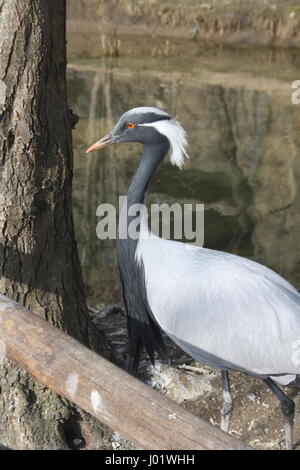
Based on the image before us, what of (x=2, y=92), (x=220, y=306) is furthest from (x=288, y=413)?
(x=2, y=92)

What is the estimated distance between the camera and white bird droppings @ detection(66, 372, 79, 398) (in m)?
2.36

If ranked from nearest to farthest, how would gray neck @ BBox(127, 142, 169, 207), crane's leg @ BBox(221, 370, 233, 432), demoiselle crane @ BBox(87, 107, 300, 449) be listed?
1. demoiselle crane @ BBox(87, 107, 300, 449)
2. crane's leg @ BBox(221, 370, 233, 432)
3. gray neck @ BBox(127, 142, 169, 207)

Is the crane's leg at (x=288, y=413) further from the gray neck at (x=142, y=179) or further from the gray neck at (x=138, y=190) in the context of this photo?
the gray neck at (x=142, y=179)

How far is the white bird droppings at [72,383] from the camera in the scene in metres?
2.36

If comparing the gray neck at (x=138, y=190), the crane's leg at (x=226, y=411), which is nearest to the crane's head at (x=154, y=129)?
the gray neck at (x=138, y=190)

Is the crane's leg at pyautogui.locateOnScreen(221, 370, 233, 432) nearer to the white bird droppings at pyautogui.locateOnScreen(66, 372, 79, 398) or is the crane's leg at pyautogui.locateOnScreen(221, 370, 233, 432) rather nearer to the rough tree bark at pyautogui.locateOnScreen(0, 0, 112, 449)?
the rough tree bark at pyautogui.locateOnScreen(0, 0, 112, 449)

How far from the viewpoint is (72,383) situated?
2.37 meters

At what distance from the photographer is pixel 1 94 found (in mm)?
3172

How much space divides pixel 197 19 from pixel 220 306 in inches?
466

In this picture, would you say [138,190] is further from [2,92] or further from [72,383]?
[72,383]

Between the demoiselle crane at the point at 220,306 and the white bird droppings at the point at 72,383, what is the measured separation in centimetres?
120

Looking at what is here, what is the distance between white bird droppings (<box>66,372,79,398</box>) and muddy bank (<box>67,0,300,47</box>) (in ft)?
40.8

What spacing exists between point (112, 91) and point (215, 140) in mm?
2632

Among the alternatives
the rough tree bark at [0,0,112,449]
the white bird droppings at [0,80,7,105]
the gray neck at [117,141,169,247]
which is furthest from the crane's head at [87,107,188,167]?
the white bird droppings at [0,80,7,105]
